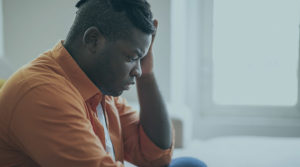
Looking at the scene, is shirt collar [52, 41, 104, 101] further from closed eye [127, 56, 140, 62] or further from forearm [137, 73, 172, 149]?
forearm [137, 73, 172, 149]

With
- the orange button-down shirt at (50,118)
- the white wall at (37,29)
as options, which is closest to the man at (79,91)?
the orange button-down shirt at (50,118)

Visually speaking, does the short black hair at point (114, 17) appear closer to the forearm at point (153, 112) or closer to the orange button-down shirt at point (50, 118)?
the orange button-down shirt at point (50, 118)

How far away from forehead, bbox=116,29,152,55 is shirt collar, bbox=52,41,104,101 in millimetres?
127

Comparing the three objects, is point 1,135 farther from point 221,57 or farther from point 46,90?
point 221,57

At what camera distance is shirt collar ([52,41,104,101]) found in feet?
2.74

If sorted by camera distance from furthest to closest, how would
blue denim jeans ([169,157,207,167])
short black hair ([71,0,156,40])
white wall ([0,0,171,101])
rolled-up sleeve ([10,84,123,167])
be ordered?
white wall ([0,0,171,101]) → blue denim jeans ([169,157,207,167]) → short black hair ([71,0,156,40]) → rolled-up sleeve ([10,84,123,167])

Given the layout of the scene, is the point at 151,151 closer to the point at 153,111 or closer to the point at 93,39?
the point at 153,111

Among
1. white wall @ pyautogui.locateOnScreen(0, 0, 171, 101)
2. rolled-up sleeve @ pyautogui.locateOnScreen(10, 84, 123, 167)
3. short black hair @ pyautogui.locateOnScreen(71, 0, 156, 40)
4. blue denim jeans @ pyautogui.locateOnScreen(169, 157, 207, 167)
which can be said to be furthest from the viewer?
white wall @ pyautogui.locateOnScreen(0, 0, 171, 101)

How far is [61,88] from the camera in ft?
2.47

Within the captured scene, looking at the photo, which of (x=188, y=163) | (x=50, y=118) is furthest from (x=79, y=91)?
(x=188, y=163)

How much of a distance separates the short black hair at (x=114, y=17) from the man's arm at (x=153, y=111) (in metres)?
0.29

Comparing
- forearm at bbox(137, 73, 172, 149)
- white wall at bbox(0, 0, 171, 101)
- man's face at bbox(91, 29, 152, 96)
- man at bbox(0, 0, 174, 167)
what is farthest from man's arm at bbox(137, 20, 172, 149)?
white wall at bbox(0, 0, 171, 101)

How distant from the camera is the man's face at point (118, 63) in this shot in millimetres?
834

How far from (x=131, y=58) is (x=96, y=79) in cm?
11
